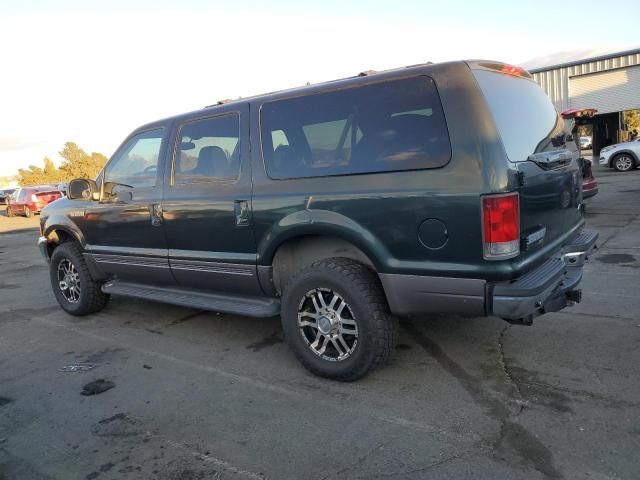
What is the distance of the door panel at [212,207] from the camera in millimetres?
4074

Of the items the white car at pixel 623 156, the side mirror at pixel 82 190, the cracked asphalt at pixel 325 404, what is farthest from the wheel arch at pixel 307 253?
the white car at pixel 623 156

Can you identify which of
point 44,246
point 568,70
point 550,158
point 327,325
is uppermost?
point 568,70

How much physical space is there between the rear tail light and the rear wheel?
1948 cm

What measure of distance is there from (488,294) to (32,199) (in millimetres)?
24405

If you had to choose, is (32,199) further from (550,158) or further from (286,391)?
(550,158)

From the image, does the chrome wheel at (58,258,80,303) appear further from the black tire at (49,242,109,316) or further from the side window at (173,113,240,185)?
the side window at (173,113,240,185)

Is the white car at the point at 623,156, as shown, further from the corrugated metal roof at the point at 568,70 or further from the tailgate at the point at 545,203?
the tailgate at the point at 545,203

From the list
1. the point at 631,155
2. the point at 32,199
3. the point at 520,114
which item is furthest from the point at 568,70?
the point at 520,114

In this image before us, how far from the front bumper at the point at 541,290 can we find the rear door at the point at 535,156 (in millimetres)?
157

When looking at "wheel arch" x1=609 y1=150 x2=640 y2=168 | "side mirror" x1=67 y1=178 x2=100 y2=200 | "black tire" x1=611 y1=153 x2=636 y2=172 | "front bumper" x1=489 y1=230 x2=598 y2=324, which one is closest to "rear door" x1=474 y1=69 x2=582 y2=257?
"front bumper" x1=489 y1=230 x2=598 y2=324

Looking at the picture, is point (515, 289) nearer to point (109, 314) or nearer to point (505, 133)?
point (505, 133)

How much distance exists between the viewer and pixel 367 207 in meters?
3.35

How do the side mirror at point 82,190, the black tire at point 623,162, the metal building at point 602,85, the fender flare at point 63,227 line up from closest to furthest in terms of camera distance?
the side mirror at point 82,190 → the fender flare at point 63,227 → the black tire at point 623,162 → the metal building at point 602,85

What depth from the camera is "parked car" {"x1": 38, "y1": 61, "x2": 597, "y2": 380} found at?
305cm
